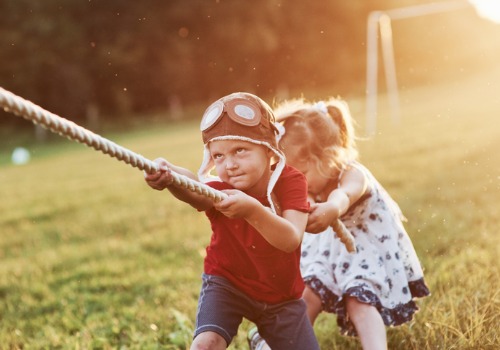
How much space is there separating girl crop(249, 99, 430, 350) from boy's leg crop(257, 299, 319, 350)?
0.50 m

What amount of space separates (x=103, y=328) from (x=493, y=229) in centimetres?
305

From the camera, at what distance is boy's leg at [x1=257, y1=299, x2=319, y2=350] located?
8.50 feet

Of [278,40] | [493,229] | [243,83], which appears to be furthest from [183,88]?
[493,229]

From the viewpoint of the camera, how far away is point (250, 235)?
8.18ft

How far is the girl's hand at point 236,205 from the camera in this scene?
2.11 m

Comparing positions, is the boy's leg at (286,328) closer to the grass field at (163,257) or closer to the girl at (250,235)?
the girl at (250,235)

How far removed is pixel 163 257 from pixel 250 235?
3284 mm

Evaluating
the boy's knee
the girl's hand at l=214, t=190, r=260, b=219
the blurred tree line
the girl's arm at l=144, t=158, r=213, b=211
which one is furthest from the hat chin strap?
the blurred tree line

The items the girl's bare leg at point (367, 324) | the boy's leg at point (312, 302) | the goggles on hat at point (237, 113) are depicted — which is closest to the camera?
the goggles on hat at point (237, 113)

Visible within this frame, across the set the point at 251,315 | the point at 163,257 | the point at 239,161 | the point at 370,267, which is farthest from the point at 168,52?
the point at 239,161

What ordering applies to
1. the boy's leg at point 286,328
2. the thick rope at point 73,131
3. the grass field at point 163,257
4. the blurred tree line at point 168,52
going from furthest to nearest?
the blurred tree line at point 168,52 → the grass field at point 163,257 → the boy's leg at point 286,328 → the thick rope at point 73,131

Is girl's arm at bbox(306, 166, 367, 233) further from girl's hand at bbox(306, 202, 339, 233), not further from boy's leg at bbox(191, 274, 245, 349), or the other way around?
boy's leg at bbox(191, 274, 245, 349)

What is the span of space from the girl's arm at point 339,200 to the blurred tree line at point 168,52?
111 feet

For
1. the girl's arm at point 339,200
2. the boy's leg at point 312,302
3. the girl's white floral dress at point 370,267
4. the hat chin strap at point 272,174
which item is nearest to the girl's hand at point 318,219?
the girl's arm at point 339,200
